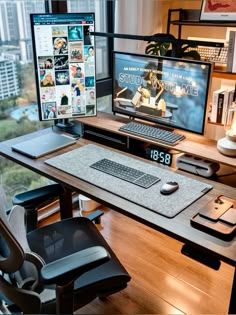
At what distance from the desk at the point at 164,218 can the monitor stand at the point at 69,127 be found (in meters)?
0.29

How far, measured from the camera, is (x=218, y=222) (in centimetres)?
126

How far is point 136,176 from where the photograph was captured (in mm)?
1600

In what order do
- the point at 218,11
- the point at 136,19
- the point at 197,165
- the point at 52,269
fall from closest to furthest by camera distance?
the point at 52,269, the point at 197,165, the point at 218,11, the point at 136,19

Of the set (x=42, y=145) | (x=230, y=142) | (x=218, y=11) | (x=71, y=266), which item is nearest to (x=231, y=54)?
(x=218, y=11)

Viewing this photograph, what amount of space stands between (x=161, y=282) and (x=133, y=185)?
746mm

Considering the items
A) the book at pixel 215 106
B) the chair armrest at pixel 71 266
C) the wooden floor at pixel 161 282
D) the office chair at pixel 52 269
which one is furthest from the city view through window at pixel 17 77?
the book at pixel 215 106

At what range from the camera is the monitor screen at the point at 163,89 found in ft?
5.45

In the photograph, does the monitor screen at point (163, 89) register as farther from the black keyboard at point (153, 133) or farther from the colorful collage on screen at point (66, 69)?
the colorful collage on screen at point (66, 69)

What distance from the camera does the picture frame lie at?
2075 mm

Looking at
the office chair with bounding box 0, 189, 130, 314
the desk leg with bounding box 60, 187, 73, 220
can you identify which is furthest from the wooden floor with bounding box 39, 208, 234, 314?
the desk leg with bounding box 60, 187, 73, 220

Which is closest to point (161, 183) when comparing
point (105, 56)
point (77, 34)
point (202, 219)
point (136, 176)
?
point (136, 176)

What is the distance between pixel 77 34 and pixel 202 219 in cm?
125

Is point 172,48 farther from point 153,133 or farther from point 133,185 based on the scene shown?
point 133,185

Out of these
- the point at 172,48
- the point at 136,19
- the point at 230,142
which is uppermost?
the point at 136,19
